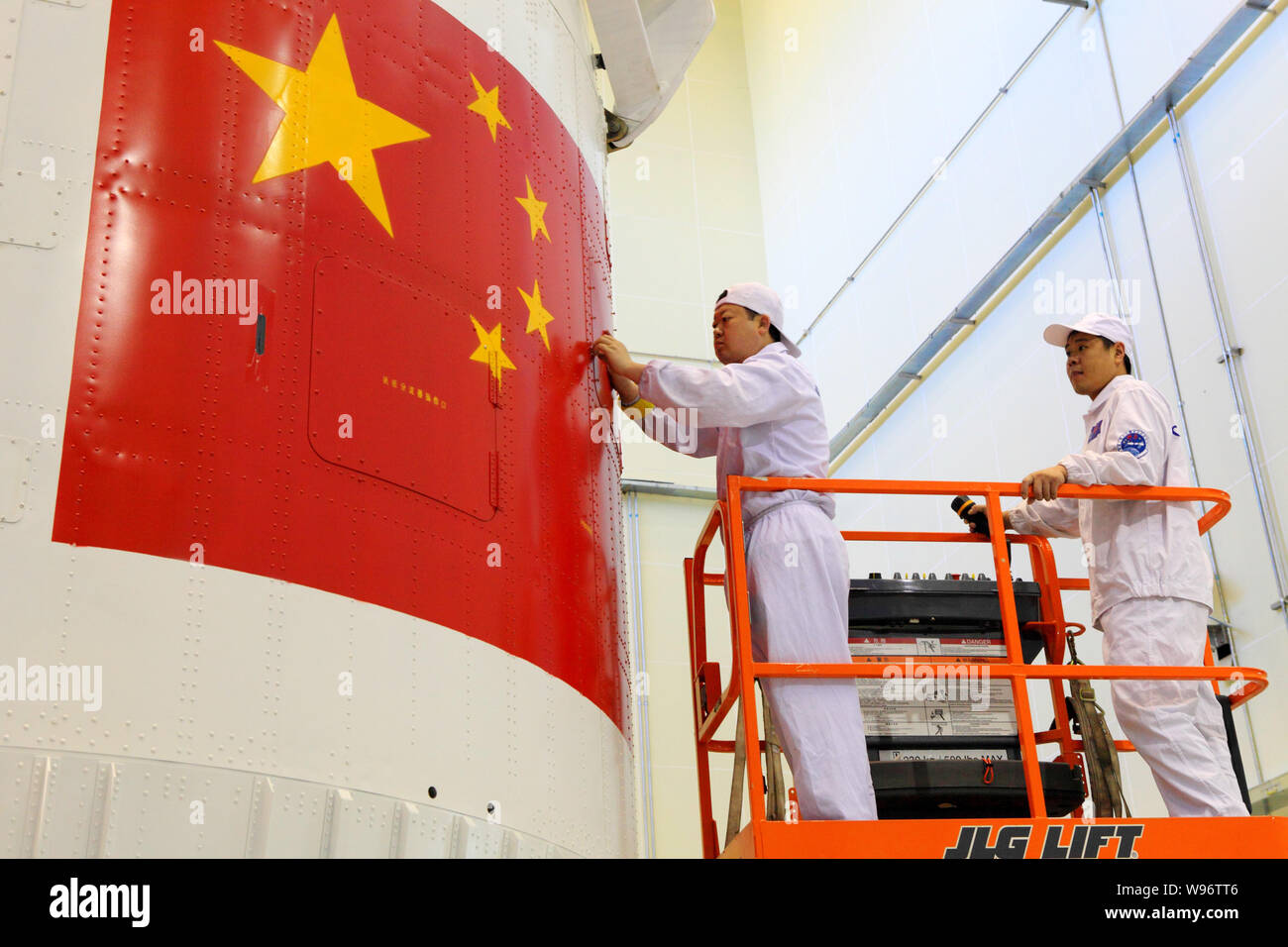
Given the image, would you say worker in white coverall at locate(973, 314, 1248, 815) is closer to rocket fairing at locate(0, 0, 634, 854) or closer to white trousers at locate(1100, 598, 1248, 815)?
white trousers at locate(1100, 598, 1248, 815)

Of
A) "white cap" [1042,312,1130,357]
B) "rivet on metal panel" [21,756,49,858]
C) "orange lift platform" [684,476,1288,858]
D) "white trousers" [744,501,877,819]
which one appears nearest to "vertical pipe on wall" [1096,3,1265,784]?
"white cap" [1042,312,1130,357]

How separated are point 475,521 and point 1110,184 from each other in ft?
28.3

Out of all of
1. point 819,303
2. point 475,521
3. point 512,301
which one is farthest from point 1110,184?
point 475,521

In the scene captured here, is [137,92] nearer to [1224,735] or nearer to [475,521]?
[475,521]

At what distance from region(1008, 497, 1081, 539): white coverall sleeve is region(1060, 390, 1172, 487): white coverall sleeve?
2.11 feet

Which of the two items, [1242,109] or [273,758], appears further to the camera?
[1242,109]

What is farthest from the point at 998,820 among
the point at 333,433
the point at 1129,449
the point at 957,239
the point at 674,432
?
the point at 957,239

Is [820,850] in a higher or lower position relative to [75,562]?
lower

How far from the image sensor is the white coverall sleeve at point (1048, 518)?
7996 millimetres

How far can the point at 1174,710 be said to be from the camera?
22.4ft

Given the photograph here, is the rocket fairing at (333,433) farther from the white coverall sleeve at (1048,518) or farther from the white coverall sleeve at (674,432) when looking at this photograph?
the white coverall sleeve at (1048,518)

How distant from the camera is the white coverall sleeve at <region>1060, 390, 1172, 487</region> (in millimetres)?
7152

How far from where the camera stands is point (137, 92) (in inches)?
239

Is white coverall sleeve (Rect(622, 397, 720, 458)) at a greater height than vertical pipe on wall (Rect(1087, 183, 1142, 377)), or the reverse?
vertical pipe on wall (Rect(1087, 183, 1142, 377))
